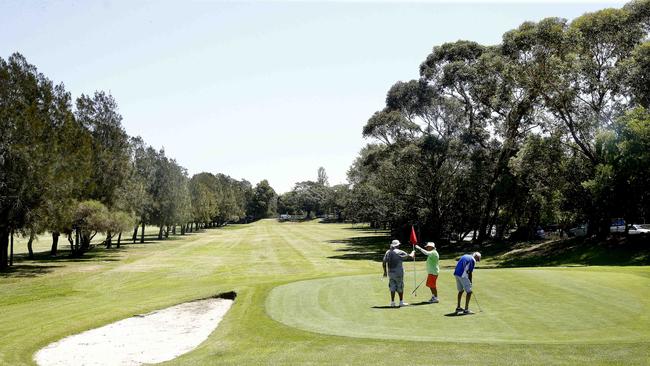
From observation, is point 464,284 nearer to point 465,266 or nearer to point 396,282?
point 465,266

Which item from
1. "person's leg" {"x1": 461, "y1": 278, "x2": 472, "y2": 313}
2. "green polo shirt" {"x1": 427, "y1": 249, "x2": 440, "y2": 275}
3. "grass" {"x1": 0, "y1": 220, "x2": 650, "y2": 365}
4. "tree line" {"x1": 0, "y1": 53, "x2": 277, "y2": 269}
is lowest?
"grass" {"x1": 0, "y1": 220, "x2": 650, "y2": 365}

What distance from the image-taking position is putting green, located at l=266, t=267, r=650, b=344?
14391 mm

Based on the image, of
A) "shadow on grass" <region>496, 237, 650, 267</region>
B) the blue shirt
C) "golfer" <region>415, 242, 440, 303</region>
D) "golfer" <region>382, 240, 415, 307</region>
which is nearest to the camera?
the blue shirt

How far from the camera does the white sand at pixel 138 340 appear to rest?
15609 millimetres

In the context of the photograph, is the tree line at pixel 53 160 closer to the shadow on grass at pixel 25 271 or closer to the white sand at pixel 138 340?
the shadow on grass at pixel 25 271

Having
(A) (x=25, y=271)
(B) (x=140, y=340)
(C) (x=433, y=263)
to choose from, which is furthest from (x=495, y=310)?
(A) (x=25, y=271)

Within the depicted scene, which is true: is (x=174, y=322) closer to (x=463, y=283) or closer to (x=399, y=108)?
(x=463, y=283)

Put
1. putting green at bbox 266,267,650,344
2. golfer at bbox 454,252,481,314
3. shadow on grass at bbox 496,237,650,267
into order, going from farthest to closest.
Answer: shadow on grass at bbox 496,237,650,267 < golfer at bbox 454,252,481,314 < putting green at bbox 266,267,650,344

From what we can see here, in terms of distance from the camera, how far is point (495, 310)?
17609mm

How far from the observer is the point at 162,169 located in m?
96.9

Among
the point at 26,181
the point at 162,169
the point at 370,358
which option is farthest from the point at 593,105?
the point at 162,169

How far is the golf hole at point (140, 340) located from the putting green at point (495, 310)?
2.80 metres

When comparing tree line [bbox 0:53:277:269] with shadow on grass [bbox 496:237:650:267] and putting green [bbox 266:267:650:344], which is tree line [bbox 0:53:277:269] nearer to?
putting green [bbox 266:267:650:344]

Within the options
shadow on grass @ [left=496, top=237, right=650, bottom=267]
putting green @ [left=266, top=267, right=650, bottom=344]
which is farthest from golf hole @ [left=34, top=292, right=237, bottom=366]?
shadow on grass @ [left=496, top=237, right=650, bottom=267]
